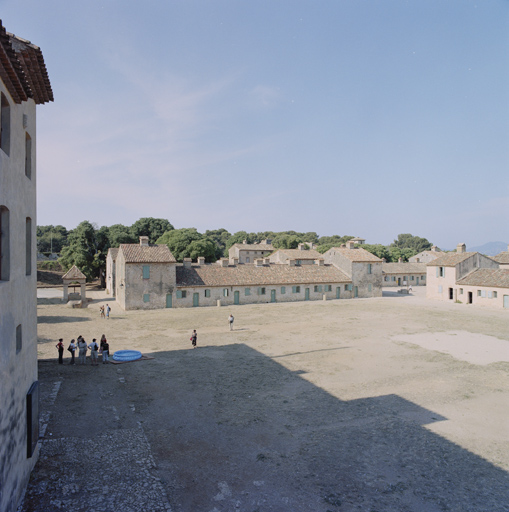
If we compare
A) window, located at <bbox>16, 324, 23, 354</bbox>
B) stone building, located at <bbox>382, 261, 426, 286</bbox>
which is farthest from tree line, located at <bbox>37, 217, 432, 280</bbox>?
window, located at <bbox>16, 324, 23, 354</bbox>

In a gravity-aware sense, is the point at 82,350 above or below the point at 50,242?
below

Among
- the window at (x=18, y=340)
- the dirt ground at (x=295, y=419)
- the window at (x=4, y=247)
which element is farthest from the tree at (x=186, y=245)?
the window at (x=4, y=247)

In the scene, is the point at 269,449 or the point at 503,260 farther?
the point at 503,260

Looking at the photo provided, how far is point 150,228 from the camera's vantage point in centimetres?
7269

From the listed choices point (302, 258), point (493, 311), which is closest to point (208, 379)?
point (493, 311)

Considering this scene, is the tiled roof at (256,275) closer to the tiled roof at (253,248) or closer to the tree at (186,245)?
the tree at (186,245)

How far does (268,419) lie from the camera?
12.6 m

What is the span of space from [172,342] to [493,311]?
33.5 metres

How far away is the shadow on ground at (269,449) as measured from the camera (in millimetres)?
8516

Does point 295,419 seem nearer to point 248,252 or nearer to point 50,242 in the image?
point 248,252

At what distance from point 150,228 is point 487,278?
56.5m

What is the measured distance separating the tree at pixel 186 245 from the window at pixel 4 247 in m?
53.8

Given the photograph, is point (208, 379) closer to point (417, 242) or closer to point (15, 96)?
point (15, 96)

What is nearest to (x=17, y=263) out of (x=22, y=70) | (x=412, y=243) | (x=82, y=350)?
(x=22, y=70)
